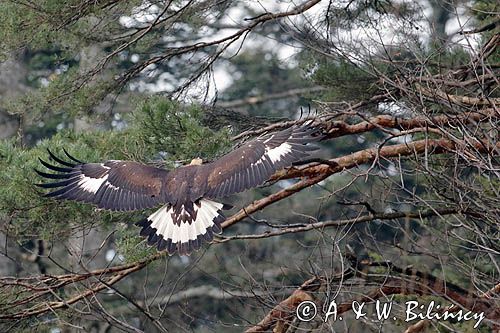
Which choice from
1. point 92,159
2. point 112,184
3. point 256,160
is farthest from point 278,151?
point 92,159

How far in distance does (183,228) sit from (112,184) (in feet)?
2.14

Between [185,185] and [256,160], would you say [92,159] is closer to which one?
[185,185]

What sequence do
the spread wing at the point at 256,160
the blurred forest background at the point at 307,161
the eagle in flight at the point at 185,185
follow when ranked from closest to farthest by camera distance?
the blurred forest background at the point at 307,161 < the spread wing at the point at 256,160 < the eagle in flight at the point at 185,185

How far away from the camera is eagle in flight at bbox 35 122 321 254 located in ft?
23.8

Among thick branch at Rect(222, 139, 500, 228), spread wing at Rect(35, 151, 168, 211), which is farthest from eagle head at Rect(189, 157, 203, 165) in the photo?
thick branch at Rect(222, 139, 500, 228)

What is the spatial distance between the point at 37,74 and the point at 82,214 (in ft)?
38.8

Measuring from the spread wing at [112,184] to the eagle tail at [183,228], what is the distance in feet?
0.55

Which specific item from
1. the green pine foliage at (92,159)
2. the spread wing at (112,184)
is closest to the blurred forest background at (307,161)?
the green pine foliage at (92,159)

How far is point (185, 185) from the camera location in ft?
24.5

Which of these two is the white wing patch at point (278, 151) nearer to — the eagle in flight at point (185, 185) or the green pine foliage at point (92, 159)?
the eagle in flight at point (185, 185)

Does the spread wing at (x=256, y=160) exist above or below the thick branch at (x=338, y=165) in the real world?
above

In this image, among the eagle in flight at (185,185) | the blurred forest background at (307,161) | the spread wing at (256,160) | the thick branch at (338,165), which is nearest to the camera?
the blurred forest background at (307,161)

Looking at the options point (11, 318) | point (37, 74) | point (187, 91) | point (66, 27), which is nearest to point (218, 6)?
point (187, 91)

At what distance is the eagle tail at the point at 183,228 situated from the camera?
7.31m
